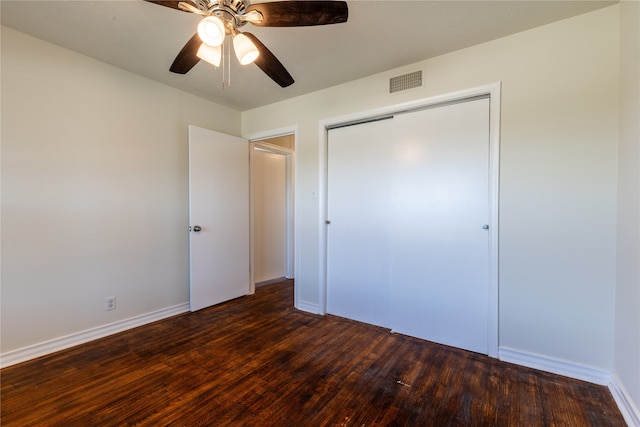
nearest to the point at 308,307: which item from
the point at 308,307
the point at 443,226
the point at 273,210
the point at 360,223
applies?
the point at 308,307

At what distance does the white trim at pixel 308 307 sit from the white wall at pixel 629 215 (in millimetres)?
2368

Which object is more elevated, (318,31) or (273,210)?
(318,31)

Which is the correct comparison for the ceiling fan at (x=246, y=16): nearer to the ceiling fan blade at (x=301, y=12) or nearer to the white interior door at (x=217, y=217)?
the ceiling fan blade at (x=301, y=12)

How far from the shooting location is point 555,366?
2006mm

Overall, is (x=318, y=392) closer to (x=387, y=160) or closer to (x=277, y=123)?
(x=387, y=160)

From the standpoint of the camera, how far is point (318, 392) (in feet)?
5.93

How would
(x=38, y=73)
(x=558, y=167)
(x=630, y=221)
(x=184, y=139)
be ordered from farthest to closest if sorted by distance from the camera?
(x=184, y=139)
(x=38, y=73)
(x=558, y=167)
(x=630, y=221)

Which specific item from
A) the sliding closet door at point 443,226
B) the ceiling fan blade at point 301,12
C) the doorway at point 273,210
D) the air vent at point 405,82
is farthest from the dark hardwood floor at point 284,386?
the air vent at point 405,82

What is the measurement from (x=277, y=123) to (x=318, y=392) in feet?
9.34

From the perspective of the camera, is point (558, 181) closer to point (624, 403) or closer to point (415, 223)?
point (415, 223)

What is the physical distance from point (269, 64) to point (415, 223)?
5.73 feet

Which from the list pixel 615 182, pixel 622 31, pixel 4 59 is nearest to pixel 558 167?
pixel 615 182

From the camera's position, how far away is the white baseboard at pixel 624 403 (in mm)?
1492

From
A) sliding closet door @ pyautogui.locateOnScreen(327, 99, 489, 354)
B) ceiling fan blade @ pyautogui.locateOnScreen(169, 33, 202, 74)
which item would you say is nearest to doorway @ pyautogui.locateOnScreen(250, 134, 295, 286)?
sliding closet door @ pyautogui.locateOnScreen(327, 99, 489, 354)
